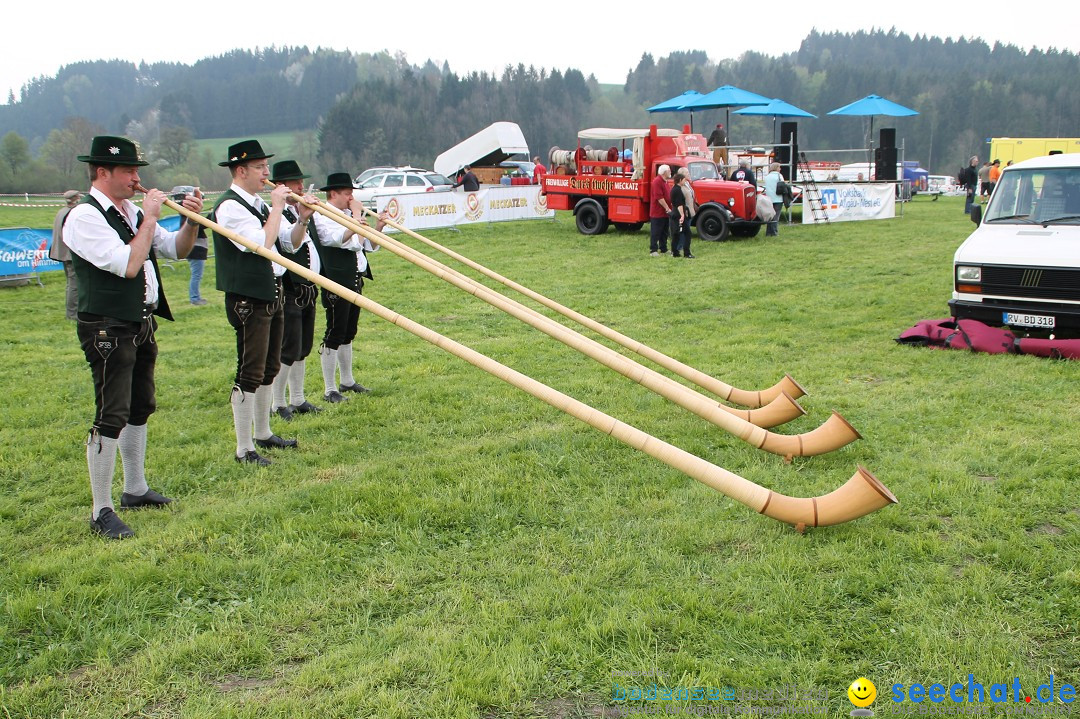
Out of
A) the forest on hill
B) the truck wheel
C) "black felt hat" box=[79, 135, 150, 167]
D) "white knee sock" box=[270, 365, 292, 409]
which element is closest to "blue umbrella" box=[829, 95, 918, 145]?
the truck wheel

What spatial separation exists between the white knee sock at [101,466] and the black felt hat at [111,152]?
155 centimetres

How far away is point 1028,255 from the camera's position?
802 centimetres

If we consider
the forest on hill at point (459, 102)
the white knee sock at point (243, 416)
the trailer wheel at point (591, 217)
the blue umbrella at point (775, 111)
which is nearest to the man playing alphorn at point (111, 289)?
the white knee sock at point (243, 416)

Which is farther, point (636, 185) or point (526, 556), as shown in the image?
point (636, 185)

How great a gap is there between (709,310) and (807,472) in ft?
21.2

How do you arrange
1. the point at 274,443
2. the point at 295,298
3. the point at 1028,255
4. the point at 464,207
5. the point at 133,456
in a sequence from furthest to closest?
the point at 464,207, the point at 1028,255, the point at 295,298, the point at 274,443, the point at 133,456

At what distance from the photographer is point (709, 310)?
11398 millimetres

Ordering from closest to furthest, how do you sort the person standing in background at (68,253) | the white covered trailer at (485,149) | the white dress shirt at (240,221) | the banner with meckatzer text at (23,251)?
the white dress shirt at (240,221)
the person standing in background at (68,253)
the banner with meckatzer text at (23,251)
the white covered trailer at (485,149)

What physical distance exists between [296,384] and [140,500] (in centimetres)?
217

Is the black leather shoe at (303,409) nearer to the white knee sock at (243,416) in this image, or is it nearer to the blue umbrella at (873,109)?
the white knee sock at (243,416)

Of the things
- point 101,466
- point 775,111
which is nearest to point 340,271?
point 101,466

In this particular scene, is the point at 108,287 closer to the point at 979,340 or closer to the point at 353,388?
the point at 353,388

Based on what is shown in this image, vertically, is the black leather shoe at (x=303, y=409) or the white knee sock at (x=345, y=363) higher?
the white knee sock at (x=345, y=363)

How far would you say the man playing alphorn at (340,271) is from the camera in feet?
23.1
